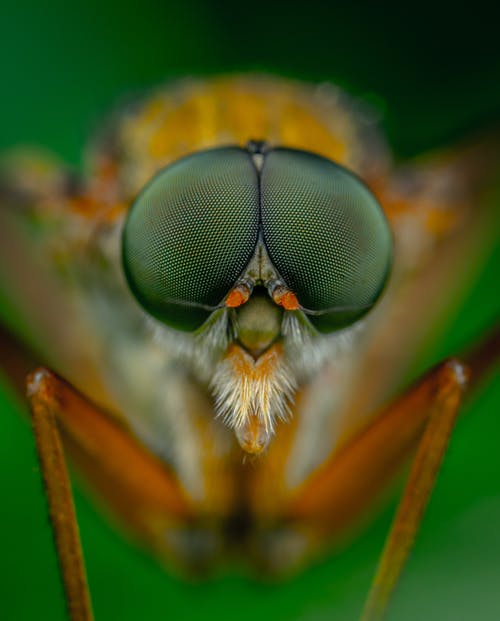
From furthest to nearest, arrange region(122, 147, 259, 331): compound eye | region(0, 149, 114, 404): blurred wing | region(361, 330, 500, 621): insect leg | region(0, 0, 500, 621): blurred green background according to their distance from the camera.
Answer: region(0, 0, 500, 621): blurred green background < region(0, 149, 114, 404): blurred wing < region(361, 330, 500, 621): insect leg < region(122, 147, 259, 331): compound eye

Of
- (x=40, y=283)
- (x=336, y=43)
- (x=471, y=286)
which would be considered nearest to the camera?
(x=40, y=283)

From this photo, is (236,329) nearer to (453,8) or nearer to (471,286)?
(471,286)

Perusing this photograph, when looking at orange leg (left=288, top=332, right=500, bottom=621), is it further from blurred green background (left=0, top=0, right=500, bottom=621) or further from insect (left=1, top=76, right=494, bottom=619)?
blurred green background (left=0, top=0, right=500, bottom=621)

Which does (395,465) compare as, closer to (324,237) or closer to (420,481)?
(420,481)

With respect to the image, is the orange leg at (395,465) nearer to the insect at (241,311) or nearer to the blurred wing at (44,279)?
the insect at (241,311)

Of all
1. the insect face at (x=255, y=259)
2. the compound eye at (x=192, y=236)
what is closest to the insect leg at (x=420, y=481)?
the insect face at (x=255, y=259)

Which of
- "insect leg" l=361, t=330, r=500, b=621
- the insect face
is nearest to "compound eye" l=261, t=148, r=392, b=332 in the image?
the insect face

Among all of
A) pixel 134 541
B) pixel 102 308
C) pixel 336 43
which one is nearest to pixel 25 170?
pixel 102 308

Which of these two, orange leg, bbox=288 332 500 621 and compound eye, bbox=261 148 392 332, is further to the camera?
orange leg, bbox=288 332 500 621

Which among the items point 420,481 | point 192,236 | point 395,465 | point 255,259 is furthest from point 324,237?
point 395,465
